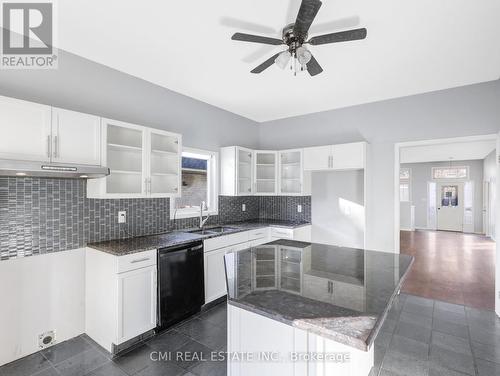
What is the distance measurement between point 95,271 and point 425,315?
3.71 metres

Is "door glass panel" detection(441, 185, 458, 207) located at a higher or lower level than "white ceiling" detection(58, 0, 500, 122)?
lower

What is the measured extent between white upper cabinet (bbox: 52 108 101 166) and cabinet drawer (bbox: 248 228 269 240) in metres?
2.25

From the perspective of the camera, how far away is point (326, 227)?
4.38m

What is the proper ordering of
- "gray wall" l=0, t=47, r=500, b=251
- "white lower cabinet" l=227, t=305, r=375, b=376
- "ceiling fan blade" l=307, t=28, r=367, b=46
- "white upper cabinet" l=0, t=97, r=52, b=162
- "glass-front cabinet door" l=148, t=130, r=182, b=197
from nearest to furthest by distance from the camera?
1. "white lower cabinet" l=227, t=305, r=375, b=376
2. "ceiling fan blade" l=307, t=28, r=367, b=46
3. "white upper cabinet" l=0, t=97, r=52, b=162
4. "gray wall" l=0, t=47, r=500, b=251
5. "glass-front cabinet door" l=148, t=130, r=182, b=197

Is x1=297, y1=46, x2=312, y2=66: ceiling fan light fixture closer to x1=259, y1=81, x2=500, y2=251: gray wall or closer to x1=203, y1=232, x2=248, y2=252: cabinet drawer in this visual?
x1=259, y1=81, x2=500, y2=251: gray wall

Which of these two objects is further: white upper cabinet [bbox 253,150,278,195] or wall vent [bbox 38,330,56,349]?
white upper cabinet [bbox 253,150,278,195]

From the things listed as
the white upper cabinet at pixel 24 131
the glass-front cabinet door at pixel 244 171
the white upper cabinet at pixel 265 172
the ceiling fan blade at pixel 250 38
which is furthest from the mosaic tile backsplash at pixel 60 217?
the ceiling fan blade at pixel 250 38

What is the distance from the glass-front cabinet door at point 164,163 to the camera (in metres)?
2.99

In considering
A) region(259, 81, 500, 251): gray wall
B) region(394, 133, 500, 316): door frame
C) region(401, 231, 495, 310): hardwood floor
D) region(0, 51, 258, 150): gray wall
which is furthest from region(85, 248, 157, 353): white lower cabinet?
region(401, 231, 495, 310): hardwood floor

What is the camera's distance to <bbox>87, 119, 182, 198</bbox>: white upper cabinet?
8.55 feet

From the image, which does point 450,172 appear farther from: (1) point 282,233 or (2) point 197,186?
(2) point 197,186

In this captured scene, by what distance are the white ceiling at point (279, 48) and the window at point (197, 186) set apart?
37.4 inches

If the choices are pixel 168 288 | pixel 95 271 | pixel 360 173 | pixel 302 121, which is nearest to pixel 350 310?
pixel 168 288

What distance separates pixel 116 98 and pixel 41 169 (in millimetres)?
1328
